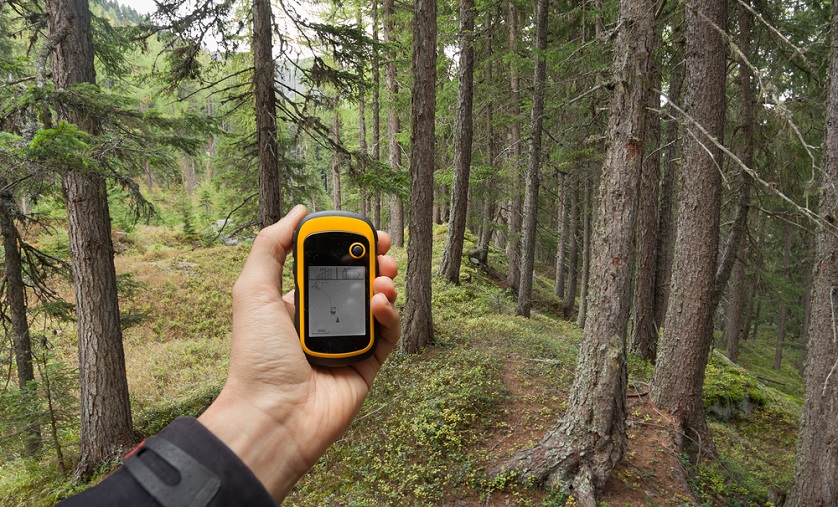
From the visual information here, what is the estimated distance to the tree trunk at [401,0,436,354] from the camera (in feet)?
25.7

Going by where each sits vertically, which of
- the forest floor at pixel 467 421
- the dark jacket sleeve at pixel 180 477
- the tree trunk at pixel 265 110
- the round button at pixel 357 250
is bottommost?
the forest floor at pixel 467 421

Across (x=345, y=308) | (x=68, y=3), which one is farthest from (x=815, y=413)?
(x=68, y=3)

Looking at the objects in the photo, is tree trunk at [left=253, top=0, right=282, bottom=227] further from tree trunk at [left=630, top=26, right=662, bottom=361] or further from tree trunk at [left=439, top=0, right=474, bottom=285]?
tree trunk at [left=630, top=26, right=662, bottom=361]

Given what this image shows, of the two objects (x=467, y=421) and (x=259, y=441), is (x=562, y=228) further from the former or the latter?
(x=259, y=441)

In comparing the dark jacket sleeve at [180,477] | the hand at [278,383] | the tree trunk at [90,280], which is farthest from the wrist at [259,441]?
the tree trunk at [90,280]

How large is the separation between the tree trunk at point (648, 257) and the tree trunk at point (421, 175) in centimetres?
546

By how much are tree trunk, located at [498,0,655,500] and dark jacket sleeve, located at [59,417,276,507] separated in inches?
166

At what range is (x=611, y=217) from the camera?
15.0 feet

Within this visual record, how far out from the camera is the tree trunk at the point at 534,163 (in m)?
11.8

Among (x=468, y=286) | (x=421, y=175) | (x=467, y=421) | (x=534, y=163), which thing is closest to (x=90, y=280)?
(x=421, y=175)

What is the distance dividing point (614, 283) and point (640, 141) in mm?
1555

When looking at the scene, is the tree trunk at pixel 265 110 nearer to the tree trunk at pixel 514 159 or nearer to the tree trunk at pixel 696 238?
the tree trunk at pixel 696 238

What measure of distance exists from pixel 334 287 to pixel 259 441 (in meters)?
0.86

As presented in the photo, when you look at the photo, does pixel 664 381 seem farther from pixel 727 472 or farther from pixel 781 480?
pixel 781 480
